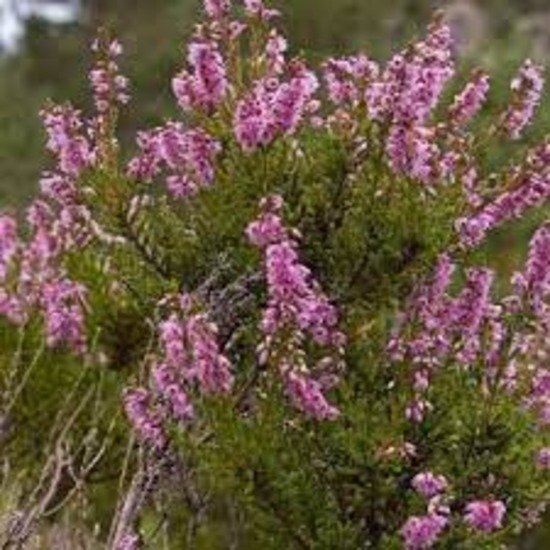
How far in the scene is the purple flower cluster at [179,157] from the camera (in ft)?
20.3

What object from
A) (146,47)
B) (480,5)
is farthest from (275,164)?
(480,5)

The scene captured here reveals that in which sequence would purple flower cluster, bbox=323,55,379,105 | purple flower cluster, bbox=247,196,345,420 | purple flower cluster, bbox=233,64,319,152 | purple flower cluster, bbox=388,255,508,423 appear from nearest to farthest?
purple flower cluster, bbox=247,196,345,420, purple flower cluster, bbox=233,64,319,152, purple flower cluster, bbox=388,255,508,423, purple flower cluster, bbox=323,55,379,105

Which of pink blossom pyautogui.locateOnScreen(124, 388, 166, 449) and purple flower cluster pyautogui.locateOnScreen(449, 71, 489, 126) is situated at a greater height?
purple flower cluster pyautogui.locateOnScreen(449, 71, 489, 126)

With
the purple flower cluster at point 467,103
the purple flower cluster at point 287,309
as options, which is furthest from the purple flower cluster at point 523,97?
the purple flower cluster at point 287,309

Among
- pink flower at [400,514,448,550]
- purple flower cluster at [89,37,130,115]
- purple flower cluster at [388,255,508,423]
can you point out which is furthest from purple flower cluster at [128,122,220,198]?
pink flower at [400,514,448,550]

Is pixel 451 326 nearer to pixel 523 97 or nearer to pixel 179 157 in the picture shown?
pixel 523 97

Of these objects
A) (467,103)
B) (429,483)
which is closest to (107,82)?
(467,103)

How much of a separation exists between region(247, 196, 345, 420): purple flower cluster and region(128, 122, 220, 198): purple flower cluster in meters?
0.44

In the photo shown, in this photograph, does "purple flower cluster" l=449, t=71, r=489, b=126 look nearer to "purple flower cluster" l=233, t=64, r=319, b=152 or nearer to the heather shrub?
the heather shrub

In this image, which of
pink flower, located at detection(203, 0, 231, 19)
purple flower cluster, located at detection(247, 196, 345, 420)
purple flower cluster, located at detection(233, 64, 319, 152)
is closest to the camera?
purple flower cluster, located at detection(247, 196, 345, 420)

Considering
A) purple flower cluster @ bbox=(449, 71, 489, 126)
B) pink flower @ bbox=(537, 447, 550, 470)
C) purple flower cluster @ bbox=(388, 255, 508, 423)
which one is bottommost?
pink flower @ bbox=(537, 447, 550, 470)

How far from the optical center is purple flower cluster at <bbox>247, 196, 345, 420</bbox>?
565 centimetres

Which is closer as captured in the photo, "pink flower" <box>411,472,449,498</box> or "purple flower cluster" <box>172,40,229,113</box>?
"pink flower" <box>411,472,449,498</box>

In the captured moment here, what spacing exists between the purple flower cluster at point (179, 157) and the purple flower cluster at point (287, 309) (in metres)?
0.44
